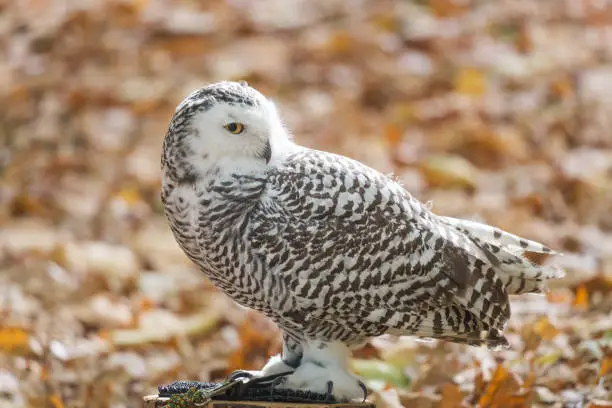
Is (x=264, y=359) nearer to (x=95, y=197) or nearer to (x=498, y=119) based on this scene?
(x=95, y=197)

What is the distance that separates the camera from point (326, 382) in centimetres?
363

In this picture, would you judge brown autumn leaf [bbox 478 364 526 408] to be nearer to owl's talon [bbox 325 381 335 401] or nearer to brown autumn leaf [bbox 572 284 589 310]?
owl's talon [bbox 325 381 335 401]

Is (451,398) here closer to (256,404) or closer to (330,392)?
(330,392)

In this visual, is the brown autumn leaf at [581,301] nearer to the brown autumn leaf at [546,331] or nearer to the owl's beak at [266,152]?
the brown autumn leaf at [546,331]

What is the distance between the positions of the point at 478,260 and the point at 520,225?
291 cm

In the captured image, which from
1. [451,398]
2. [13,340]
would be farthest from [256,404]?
[13,340]

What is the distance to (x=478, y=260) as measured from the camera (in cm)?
380

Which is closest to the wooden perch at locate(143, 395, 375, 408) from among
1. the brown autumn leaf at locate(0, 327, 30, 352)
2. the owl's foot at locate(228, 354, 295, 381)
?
the owl's foot at locate(228, 354, 295, 381)

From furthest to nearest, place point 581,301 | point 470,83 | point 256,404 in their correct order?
1. point 470,83
2. point 581,301
3. point 256,404

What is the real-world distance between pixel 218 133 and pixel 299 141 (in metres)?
4.42

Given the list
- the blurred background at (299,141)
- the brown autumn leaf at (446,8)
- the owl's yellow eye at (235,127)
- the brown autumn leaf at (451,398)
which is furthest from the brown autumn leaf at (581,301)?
the brown autumn leaf at (446,8)

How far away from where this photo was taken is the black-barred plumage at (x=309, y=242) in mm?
3568

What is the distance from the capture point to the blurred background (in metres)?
4.84

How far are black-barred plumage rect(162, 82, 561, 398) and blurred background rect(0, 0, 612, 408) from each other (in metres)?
0.62
